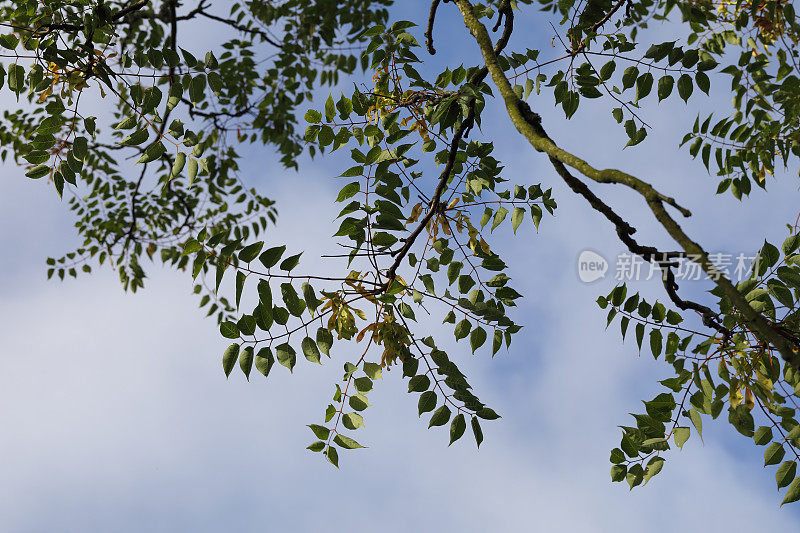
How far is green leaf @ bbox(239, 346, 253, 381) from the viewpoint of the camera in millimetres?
1468

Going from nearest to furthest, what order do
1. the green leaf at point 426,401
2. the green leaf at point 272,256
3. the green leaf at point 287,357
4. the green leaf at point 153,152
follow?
the green leaf at point 272,256, the green leaf at point 287,357, the green leaf at point 153,152, the green leaf at point 426,401

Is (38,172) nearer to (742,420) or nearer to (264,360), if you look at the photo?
(264,360)

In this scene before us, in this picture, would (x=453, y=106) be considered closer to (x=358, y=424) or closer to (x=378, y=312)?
(x=378, y=312)

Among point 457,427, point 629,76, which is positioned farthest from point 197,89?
point 629,76

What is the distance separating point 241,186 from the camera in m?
5.18

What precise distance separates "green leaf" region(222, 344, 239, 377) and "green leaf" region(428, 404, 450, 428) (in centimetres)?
55

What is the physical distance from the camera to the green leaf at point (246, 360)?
4.82 feet

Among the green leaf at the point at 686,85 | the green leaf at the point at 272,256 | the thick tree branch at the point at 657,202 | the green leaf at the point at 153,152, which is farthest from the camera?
the green leaf at the point at 686,85

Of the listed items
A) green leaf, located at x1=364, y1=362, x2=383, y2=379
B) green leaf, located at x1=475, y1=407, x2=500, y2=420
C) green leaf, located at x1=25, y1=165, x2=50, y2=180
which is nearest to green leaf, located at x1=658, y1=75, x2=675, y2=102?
green leaf, located at x1=475, y1=407, x2=500, y2=420

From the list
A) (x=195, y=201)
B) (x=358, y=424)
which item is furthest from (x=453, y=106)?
(x=195, y=201)

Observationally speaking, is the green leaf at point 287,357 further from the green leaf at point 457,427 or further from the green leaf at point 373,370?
the green leaf at point 457,427

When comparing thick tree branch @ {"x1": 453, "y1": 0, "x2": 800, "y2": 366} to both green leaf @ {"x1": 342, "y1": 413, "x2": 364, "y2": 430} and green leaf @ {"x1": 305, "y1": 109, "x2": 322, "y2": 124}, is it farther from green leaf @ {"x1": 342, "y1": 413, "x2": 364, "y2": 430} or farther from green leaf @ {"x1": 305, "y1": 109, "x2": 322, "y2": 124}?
green leaf @ {"x1": 342, "y1": 413, "x2": 364, "y2": 430}

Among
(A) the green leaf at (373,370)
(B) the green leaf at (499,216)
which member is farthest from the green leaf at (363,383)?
(B) the green leaf at (499,216)

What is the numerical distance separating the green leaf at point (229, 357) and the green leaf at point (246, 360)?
2 cm
